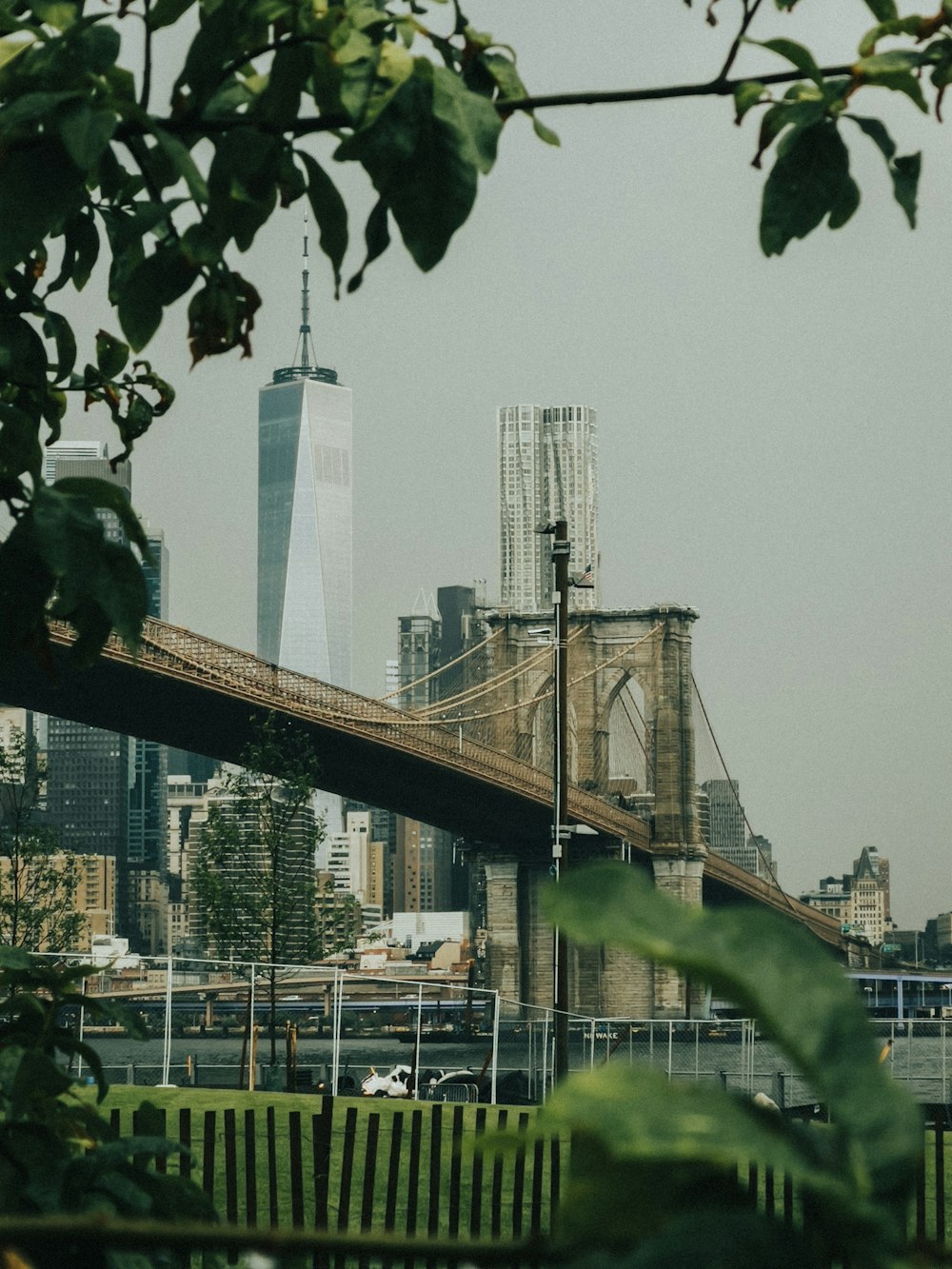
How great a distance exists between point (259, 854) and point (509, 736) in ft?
76.1

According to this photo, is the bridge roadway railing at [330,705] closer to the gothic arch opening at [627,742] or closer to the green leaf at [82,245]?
the gothic arch opening at [627,742]

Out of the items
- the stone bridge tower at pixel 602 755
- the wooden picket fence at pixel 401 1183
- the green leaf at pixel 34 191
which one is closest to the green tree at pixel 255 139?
the green leaf at pixel 34 191

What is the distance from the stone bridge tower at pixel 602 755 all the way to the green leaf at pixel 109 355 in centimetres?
4798

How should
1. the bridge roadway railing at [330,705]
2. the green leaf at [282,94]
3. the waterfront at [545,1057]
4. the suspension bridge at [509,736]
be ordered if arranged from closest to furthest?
the green leaf at [282,94] < the waterfront at [545,1057] < the bridge roadway railing at [330,705] < the suspension bridge at [509,736]

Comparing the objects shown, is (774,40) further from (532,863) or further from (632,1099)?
(532,863)

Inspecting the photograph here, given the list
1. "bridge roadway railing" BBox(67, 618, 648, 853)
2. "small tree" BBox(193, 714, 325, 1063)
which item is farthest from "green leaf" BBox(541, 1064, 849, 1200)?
"small tree" BBox(193, 714, 325, 1063)

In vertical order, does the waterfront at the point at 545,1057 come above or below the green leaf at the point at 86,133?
below

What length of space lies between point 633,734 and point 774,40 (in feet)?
225

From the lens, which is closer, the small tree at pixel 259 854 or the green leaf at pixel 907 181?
the green leaf at pixel 907 181

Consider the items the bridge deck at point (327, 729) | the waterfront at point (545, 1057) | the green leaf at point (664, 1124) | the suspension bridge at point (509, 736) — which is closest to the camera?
the green leaf at point (664, 1124)

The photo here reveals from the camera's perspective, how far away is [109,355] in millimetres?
3301

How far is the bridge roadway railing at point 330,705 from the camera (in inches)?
1529

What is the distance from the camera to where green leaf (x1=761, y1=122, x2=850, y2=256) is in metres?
1.98

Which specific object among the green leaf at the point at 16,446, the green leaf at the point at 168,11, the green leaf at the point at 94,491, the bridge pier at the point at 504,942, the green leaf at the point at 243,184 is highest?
the green leaf at the point at 168,11
